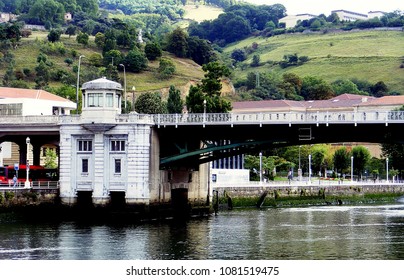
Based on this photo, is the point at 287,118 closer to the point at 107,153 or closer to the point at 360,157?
the point at 107,153

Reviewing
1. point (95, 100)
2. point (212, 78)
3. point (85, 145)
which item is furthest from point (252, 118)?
point (212, 78)

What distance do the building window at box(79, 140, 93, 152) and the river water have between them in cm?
1003

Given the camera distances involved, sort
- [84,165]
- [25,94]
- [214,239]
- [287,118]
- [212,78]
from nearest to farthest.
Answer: [214,239]
[287,118]
[84,165]
[25,94]
[212,78]

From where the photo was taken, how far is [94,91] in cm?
10525

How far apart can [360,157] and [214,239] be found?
110011 mm

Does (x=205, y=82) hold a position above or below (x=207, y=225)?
above

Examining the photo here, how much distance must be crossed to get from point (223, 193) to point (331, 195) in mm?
28682

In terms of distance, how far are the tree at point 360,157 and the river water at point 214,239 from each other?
81984 mm

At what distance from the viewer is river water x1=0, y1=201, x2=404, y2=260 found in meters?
76.5

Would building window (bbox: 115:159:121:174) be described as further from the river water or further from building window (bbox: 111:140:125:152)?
the river water

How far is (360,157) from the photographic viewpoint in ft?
634

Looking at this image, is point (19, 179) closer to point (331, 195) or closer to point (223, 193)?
point (223, 193)
